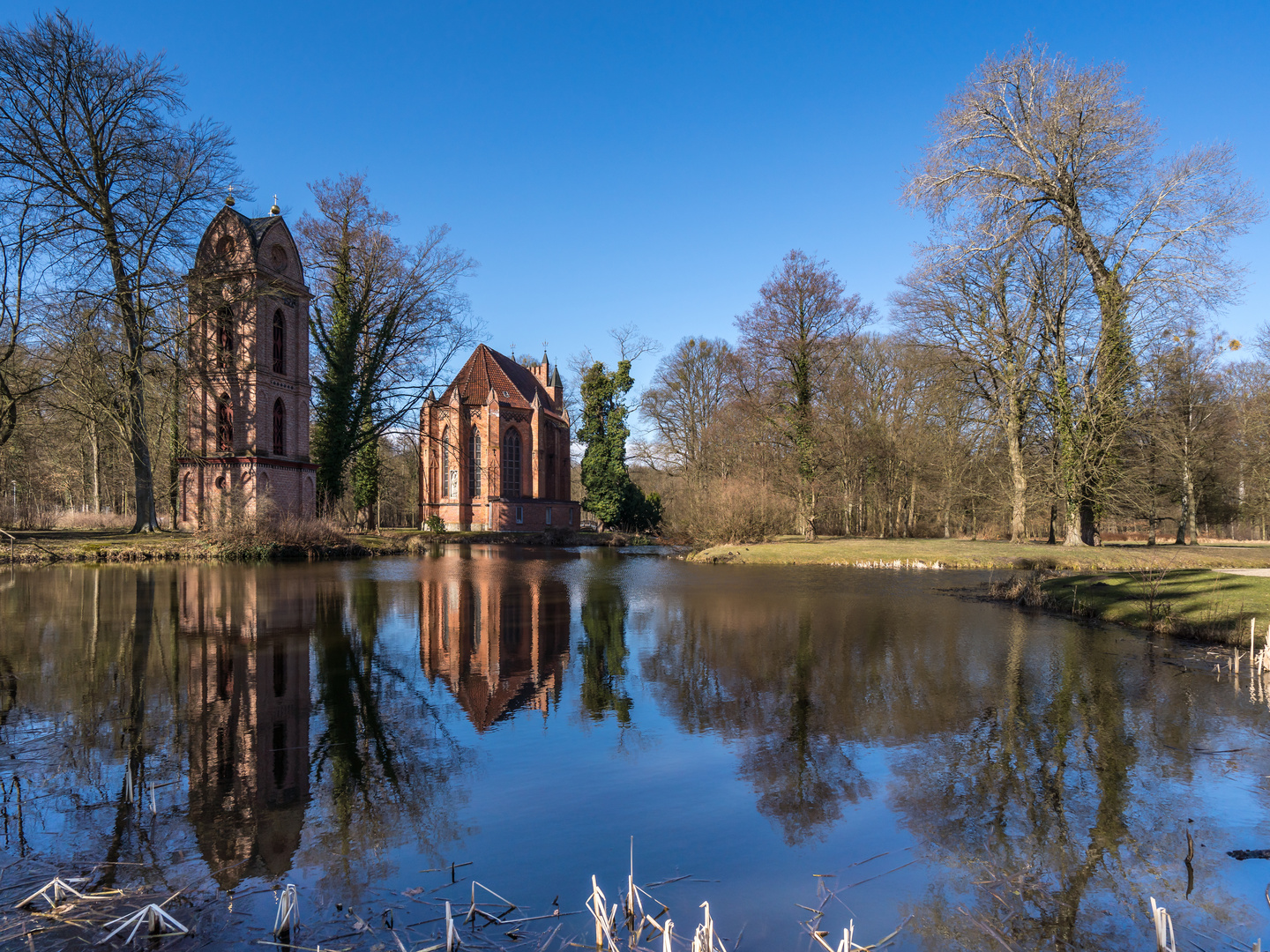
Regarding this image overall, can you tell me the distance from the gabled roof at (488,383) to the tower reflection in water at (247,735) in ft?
115

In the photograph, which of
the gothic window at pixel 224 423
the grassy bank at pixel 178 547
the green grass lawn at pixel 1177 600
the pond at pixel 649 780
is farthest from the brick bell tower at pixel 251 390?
the green grass lawn at pixel 1177 600

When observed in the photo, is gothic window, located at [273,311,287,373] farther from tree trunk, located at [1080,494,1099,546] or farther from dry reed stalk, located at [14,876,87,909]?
dry reed stalk, located at [14,876,87,909]

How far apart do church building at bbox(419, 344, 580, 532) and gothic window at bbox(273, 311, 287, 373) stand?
11127 millimetres

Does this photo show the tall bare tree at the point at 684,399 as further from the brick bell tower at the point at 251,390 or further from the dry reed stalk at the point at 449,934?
the dry reed stalk at the point at 449,934

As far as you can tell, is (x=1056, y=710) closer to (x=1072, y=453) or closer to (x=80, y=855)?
(x=80, y=855)

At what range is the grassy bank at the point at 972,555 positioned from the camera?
762 inches

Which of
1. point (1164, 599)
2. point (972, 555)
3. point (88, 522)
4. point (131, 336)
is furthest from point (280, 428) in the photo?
point (1164, 599)

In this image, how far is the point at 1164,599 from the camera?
41.5 ft

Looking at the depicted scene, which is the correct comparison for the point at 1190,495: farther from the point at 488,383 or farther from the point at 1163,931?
the point at 488,383

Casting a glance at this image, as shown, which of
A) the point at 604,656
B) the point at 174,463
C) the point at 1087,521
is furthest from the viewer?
the point at 174,463

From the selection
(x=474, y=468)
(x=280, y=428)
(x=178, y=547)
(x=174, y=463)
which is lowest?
(x=178, y=547)

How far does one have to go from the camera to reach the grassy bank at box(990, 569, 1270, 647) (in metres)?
10.8

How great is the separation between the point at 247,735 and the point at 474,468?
40.4m

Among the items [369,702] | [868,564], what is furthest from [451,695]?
[868,564]
